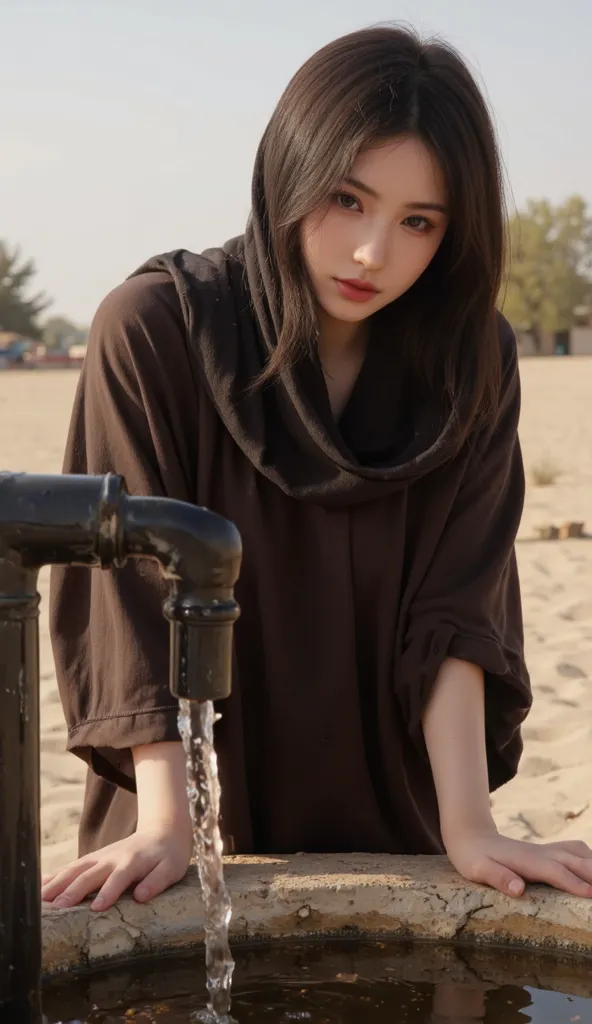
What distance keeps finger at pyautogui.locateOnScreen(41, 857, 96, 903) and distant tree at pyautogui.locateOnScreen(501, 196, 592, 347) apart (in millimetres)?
60339

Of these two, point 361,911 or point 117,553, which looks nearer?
point 117,553

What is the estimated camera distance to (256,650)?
2.34m

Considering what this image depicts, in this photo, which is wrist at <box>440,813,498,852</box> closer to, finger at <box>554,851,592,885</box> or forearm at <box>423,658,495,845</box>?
forearm at <box>423,658,495,845</box>

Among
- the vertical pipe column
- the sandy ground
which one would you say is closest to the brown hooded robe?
the vertical pipe column

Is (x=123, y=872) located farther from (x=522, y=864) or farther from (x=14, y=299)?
(x=14, y=299)

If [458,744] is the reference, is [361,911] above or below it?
below

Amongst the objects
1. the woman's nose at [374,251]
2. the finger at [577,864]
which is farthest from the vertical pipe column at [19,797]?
the woman's nose at [374,251]

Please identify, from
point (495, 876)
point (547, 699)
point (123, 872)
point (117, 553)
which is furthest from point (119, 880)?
point (547, 699)

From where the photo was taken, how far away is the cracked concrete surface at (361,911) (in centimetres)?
190

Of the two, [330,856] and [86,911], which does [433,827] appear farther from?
[86,911]

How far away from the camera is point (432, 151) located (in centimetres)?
214

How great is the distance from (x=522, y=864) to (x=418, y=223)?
0.98 metres

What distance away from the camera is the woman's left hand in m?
1.99

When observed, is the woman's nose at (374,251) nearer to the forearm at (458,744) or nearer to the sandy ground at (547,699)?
the forearm at (458,744)
